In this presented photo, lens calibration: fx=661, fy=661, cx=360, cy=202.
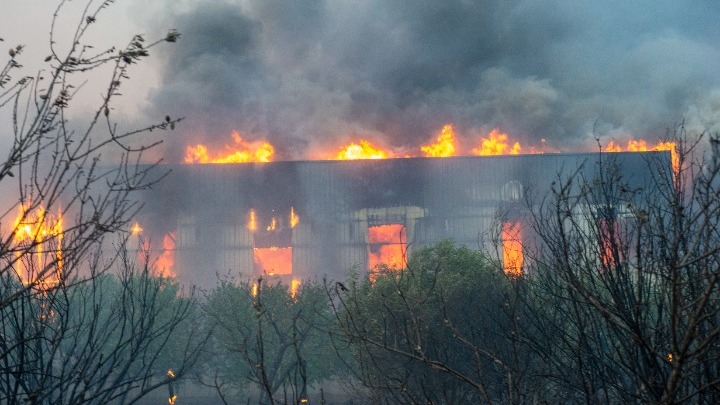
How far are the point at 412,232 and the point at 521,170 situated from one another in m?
11.3

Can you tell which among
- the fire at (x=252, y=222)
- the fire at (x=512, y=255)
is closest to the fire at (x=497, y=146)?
the fire at (x=512, y=255)

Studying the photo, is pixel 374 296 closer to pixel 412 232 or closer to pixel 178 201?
pixel 412 232

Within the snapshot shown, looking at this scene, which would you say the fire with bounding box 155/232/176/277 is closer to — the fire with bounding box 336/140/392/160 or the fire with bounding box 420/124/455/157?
the fire with bounding box 336/140/392/160

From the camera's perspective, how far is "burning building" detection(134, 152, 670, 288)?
2223 inches

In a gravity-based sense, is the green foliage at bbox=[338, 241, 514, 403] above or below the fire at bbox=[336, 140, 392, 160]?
below

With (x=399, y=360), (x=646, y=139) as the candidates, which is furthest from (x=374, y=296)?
(x=646, y=139)

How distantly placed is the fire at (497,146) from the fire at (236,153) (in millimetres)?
25128

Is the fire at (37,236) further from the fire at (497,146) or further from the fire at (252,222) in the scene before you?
the fire at (497,146)

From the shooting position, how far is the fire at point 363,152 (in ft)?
252

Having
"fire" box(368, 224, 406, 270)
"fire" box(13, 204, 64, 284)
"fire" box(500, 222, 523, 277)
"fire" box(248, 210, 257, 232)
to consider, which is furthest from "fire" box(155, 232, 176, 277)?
"fire" box(13, 204, 64, 284)

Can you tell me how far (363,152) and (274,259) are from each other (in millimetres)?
23242

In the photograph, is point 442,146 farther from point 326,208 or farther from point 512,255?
point 512,255

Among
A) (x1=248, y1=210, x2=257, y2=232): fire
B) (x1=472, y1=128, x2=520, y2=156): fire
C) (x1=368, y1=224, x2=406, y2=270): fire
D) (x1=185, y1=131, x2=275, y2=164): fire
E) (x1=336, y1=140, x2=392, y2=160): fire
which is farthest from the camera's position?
(x1=472, y1=128, x2=520, y2=156): fire

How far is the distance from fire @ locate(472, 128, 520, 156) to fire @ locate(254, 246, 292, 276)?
31.4 m
